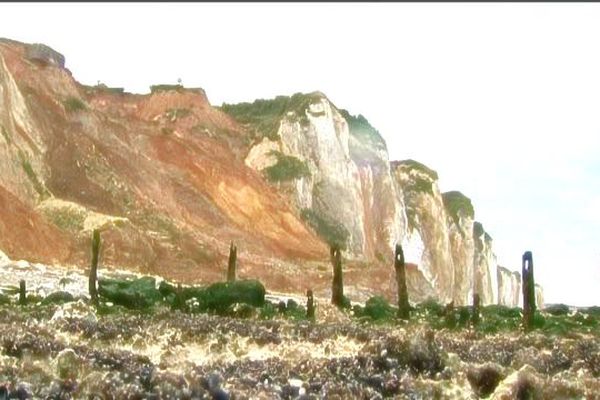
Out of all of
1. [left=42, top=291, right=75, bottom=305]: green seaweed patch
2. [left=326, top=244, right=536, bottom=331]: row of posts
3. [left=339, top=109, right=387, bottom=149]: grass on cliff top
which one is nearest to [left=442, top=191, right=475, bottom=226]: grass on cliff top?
[left=339, top=109, right=387, bottom=149]: grass on cliff top

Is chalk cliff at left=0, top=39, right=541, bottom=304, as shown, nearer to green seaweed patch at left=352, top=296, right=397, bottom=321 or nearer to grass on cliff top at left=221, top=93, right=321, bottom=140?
grass on cliff top at left=221, top=93, right=321, bottom=140

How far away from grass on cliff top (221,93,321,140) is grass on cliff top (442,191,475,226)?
3476 centimetres

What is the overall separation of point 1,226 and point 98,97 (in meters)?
47.0

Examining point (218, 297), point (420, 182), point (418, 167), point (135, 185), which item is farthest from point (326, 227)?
point (218, 297)

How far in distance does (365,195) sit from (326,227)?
1258 cm

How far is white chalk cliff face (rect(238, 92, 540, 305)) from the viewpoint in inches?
3765

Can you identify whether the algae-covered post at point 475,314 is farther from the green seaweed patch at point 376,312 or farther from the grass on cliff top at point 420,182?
the grass on cliff top at point 420,182

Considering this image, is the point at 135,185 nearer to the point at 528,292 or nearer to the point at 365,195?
the point at 365,195

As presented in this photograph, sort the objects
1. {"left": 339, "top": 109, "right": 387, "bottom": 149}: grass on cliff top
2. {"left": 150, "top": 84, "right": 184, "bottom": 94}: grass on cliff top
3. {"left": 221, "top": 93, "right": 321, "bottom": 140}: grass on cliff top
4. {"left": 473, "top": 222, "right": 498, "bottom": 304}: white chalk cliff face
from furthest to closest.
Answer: {"left": 473, "top": 222, "right": 498, "bottom": 304}: white chalk cliff face, {"left": 339, "top": 109, "right": 387, "bottom": 149}: grass on cliff top, {"left": 221, "top": 93, "right": 321, "bottom": 140}: grass on cliff top, {"left": 150, "top": 84, "right": 184, "bottom": 94}: grass on cliff top

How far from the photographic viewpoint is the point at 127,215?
214 ft

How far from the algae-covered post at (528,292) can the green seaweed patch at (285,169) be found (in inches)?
2523

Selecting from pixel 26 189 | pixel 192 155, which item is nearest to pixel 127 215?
pixel 26 189

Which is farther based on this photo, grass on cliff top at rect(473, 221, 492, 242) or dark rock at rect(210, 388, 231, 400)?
grass on cliff top at rect(473, 221, 492, 242)

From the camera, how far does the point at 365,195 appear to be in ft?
347
